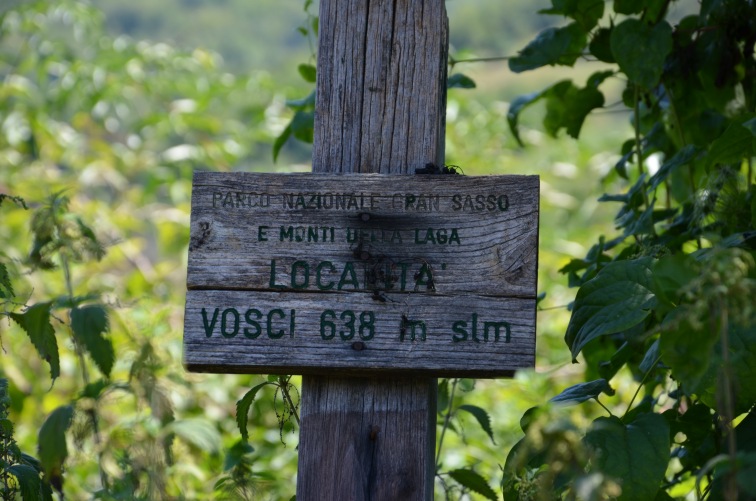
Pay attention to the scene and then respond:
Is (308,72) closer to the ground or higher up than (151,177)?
closer to the ground

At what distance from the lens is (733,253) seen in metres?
1.04

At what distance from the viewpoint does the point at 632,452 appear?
4.30 feet

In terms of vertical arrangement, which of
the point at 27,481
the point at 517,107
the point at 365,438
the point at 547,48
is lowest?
the point at 27,481

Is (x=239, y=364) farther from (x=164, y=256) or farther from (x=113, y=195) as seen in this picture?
(x=113, y=195)

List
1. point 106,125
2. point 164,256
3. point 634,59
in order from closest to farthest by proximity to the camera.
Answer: point 634,59, point 164,256, point 106,125

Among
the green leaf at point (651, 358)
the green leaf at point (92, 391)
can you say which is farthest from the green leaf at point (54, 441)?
the green leaf at point (651, 358)

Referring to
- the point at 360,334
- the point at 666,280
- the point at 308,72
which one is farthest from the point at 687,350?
the point at 308,72

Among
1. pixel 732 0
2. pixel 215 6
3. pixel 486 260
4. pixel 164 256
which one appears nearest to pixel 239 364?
pixel 486 260

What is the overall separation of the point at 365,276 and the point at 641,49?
84 centimetres

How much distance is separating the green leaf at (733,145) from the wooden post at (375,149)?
50 cm

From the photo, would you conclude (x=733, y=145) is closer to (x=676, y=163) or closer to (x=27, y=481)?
(x=676, y=163)

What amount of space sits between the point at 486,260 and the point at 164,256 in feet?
12.8

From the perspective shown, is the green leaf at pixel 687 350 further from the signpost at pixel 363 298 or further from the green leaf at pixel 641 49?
the green leaf at pixel 641 49

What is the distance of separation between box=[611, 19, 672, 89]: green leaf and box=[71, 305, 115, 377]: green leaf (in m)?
1.19
